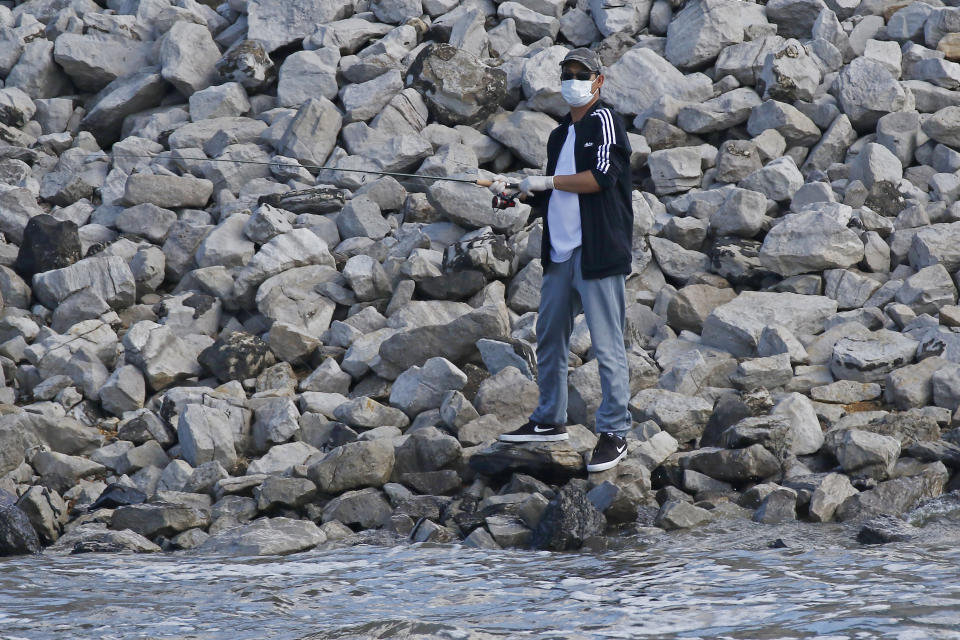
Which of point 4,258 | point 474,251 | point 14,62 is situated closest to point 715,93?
point 474,251

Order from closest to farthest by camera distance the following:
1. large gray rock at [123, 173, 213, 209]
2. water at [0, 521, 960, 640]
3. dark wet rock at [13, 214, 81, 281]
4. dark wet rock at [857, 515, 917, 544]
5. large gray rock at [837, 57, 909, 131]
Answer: water at [0, 521, 960, 640], dark wet rock at [857, 515, 917, 544], dark wet rock at [13, 214, 81, 281], large gray rock at [837, 57, 909, 131], large gray rock at [123, 173, 213, 209]

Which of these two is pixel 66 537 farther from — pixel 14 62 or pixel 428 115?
pixel 14 62

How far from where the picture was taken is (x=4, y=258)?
9.30m

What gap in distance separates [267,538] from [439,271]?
3.42m

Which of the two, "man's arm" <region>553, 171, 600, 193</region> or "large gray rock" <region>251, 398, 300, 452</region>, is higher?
"man's arm" <region>553, 171, 600, 193</region>

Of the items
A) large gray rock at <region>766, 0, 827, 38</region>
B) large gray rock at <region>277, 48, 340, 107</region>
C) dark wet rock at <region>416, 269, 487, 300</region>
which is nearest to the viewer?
dark wet rock at <region>416, 269, 487, 300</region>

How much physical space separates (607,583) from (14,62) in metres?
10.7

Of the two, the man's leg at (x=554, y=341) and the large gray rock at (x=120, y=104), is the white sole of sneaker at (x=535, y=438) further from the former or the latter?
the large gray rock at (x=120, y=104)

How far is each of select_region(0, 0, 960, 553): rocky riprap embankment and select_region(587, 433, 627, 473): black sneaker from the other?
89 mm

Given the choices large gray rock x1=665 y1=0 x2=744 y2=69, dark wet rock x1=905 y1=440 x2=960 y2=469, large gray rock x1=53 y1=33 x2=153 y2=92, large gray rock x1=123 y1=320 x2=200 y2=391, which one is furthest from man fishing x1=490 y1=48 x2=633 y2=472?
large gray rock x1=53 y1=33 x2=153 y2=92

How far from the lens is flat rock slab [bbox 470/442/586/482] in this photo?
5.79 m

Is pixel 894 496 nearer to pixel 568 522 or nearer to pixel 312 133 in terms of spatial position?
pixel 568 522

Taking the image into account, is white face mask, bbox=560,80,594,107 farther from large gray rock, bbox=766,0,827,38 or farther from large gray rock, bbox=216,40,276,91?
large gray rock, bbox=216,40,276,91

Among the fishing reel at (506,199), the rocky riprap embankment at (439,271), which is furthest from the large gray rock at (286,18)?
the fishing reel at (506,199)
